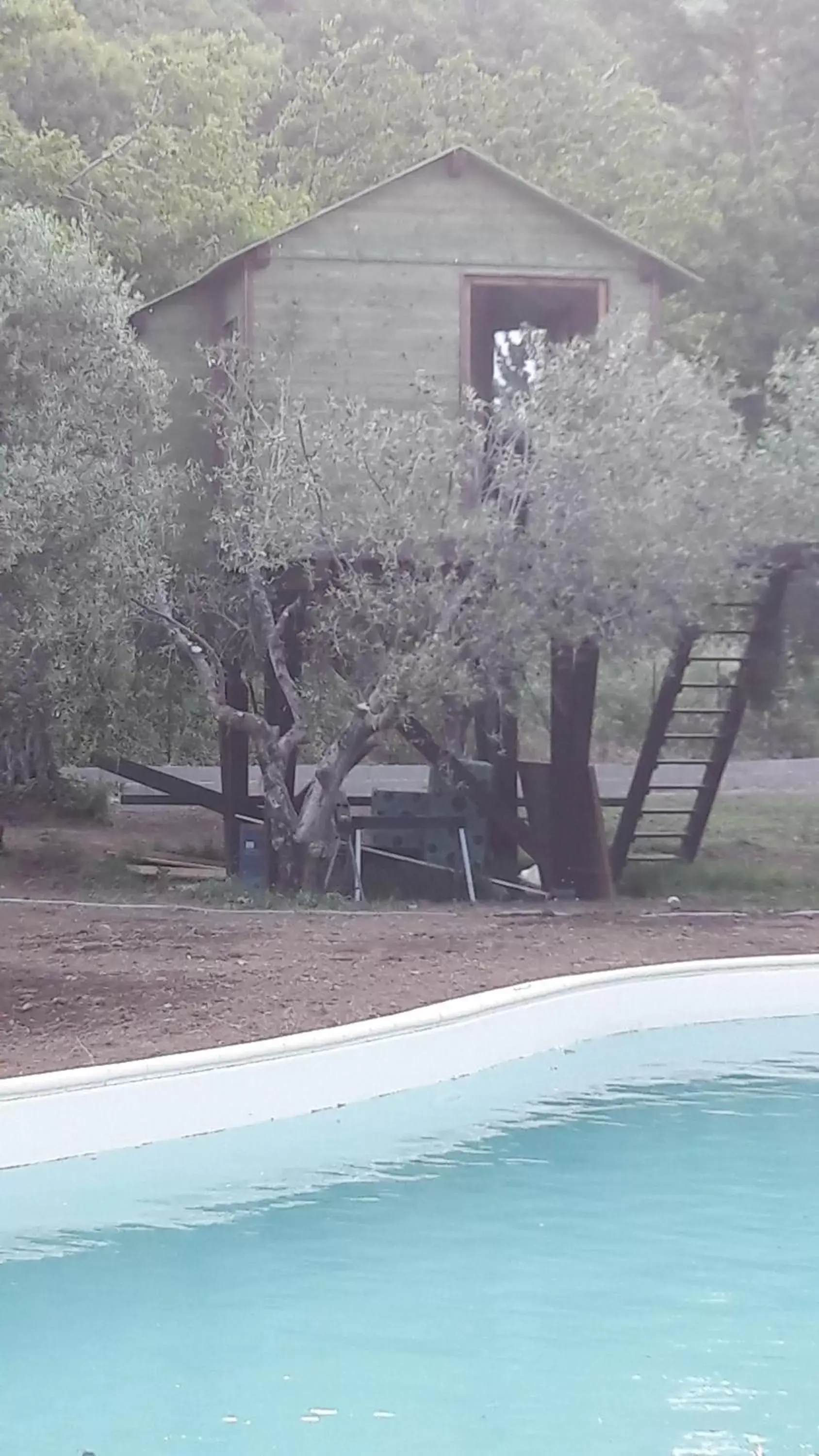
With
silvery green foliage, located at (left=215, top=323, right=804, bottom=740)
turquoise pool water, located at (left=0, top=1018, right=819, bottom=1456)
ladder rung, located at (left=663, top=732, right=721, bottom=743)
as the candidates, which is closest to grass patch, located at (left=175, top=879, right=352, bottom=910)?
silvery green foliage, located at (left=215, top=323, right=804, bottom=740)

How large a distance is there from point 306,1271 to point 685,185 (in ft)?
85.6

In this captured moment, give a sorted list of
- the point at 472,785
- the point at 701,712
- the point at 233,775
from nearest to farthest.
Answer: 1. the point at 701,712
2. the point at 472,785
3. the point at 233,775

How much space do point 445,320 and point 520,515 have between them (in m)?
2.89

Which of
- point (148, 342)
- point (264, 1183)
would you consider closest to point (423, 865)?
point (148, 342)

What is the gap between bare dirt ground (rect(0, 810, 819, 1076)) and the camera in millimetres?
8180

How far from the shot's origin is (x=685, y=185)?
28.7m

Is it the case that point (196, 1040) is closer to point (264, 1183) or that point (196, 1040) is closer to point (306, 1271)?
point (264, 1183)

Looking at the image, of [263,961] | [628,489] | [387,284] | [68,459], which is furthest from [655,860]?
[68,459]

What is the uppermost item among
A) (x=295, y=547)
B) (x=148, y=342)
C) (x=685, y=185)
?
(x=685, y=185)

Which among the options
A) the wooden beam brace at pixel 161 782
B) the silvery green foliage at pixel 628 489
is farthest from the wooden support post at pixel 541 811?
the wooden beam brace at pixel 161 782

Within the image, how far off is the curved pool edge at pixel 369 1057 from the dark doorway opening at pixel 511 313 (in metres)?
5.08

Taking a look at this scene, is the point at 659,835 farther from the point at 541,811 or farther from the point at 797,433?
the point at 797,433

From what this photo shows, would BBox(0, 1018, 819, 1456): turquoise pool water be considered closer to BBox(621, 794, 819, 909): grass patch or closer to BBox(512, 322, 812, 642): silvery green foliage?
BBox(512, 322, 812, 642): silvery green foliage

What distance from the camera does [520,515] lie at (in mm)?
11070
